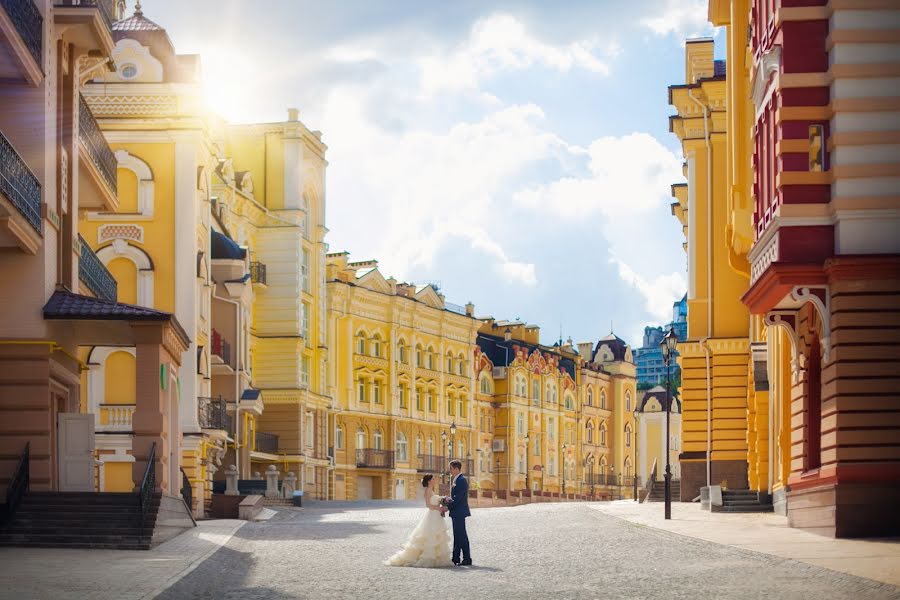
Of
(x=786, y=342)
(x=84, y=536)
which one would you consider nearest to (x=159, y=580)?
(x=84, y=536)

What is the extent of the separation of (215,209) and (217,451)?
10.4 meters

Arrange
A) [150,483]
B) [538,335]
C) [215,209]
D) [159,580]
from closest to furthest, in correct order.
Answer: [159,580], [150,483], [215,209], [538,335]

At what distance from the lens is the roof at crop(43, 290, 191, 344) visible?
25719 mm

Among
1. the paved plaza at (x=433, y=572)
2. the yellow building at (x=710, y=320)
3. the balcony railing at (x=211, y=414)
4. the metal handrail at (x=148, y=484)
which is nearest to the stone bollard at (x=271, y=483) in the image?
the balcony railing at (x=211, y=414)

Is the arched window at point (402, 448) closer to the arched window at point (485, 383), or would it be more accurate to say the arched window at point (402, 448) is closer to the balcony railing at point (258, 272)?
the arched window at point (485, 383)

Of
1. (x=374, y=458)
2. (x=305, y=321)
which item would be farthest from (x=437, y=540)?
(x=374, y=458)

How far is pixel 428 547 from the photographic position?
69.6 feet

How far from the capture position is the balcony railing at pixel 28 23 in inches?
938

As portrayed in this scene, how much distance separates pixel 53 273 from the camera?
88.3 ft

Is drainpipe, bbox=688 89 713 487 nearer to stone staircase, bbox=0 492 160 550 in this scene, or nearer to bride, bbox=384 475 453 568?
stone staircase, bbox=0 492 160 550

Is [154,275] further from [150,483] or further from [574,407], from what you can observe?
[574,407]

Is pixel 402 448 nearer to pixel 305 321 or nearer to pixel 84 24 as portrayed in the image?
pixel 305 321

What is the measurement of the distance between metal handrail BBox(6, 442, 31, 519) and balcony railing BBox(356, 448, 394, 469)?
54.6 m

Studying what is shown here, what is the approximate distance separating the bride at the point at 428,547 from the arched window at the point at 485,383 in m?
77.8
